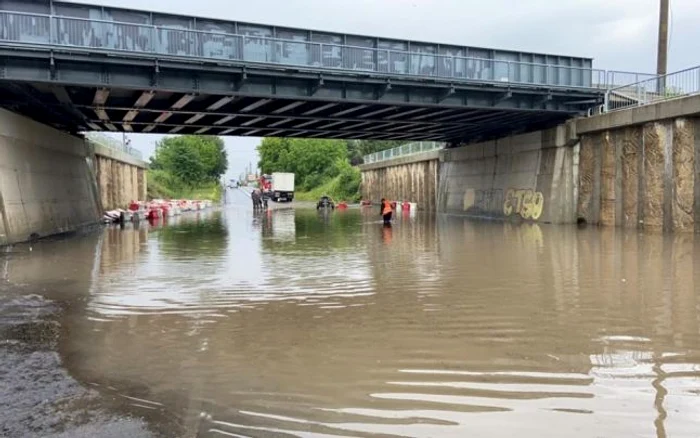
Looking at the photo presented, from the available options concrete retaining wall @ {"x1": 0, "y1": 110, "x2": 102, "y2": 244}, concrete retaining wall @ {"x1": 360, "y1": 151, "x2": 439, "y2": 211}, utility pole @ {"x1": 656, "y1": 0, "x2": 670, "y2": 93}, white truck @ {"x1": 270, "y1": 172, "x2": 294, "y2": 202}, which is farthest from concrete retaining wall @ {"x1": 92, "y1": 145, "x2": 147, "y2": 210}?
utility pole @ {"x1": 656, "y1": 0, "x2": 670, "y2": 93}

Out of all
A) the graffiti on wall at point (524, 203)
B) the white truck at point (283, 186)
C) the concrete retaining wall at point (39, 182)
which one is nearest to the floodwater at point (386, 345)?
the concrete retaining wall at point (39, 182)

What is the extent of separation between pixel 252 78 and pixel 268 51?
1.43 m

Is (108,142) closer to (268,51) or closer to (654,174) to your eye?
(268,51)

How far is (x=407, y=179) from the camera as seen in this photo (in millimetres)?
62688

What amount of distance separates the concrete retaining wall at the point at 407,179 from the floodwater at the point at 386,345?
40174 mm

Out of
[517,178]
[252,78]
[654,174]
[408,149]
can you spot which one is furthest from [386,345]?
[408,149]

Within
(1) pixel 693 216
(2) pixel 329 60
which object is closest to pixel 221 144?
(2) pixel 329 60

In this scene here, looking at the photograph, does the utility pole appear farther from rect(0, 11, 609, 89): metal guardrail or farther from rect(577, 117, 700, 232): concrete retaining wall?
rect(577, 117, 700, 232): concrete retaining wall

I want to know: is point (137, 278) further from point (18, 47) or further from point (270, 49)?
point (270, 49)

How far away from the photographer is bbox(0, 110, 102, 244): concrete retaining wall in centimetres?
2198

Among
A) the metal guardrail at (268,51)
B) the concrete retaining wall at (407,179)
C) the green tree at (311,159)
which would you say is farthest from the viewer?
the green tree at (311,159)

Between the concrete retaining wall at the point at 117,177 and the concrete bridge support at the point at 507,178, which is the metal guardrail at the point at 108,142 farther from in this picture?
the concrete bridge support at the point at 507,178

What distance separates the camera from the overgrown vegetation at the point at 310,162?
340ft

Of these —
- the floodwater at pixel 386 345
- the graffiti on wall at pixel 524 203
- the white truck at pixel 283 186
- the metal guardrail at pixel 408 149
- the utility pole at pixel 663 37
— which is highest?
the utility pole at pixel 663 37
